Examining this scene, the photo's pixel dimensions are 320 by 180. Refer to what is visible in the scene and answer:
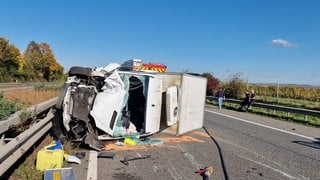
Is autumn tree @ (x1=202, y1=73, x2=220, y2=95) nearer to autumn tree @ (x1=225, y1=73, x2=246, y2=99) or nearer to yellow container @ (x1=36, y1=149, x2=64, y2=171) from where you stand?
autumn tree @ (x1=225, y1=73, x2=246, y2=99)

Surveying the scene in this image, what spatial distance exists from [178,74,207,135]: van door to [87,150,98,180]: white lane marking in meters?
3.14

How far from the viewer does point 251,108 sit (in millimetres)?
26734

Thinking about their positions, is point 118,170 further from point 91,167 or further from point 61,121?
point 61,121

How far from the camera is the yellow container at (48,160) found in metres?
6.33

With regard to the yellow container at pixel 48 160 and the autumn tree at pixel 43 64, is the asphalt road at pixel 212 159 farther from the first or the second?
the autumn tree at pixel 43 64

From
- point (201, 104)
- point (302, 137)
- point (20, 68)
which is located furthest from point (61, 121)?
point (20, 68)

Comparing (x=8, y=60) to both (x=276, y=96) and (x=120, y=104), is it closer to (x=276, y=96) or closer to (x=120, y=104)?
(x=276, y=96)

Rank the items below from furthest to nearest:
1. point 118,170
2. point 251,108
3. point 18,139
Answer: point 251,108
point 118,170
point 18,139

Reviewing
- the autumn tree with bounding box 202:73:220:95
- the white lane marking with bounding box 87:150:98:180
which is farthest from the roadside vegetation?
the white lane marking with bounding box 87:150:98:180

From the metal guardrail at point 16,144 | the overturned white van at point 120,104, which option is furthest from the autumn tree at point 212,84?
the metal guardrail at point 16,144

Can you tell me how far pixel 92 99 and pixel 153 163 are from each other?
227cm

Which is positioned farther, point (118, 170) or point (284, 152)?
point (284, 152)

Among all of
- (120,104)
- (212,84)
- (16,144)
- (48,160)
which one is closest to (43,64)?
(212,84)

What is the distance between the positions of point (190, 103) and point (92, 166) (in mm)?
4864
